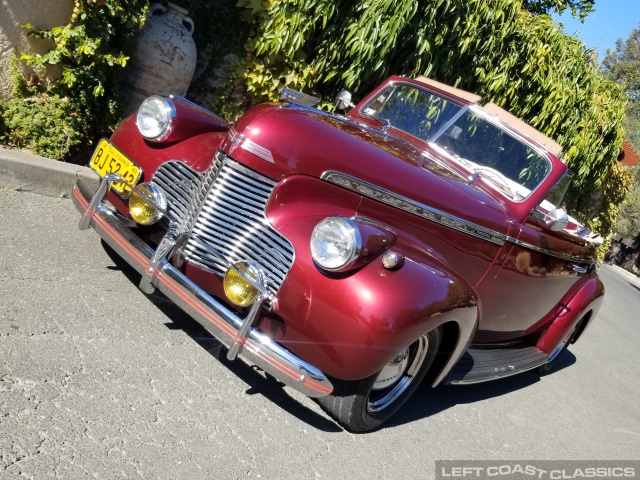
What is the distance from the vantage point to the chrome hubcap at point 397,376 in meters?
3.31

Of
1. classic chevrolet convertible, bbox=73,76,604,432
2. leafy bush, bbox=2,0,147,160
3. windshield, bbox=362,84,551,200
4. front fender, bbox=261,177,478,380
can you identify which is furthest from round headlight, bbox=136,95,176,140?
leafy bush, bbox=2,0,147,160

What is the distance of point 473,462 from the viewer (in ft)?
11.6

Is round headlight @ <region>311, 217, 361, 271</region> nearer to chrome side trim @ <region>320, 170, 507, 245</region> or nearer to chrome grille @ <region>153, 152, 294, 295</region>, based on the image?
chrome grille @ <region>153, 152, 294, 295</region>

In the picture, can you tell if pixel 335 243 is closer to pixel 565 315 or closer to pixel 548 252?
pixel 548 252

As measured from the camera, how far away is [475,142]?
4.35m

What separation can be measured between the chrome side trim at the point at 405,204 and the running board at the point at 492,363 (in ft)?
2.62

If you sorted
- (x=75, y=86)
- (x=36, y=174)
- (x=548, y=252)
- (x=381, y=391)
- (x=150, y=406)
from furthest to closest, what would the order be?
(x=75, y=86), (x=36, y=174), (x=548, y=252), (x=381, y=391), (x=150, y=406)

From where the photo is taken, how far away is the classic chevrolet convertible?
2.86 m

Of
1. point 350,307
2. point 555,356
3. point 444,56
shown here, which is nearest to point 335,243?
point 350,307

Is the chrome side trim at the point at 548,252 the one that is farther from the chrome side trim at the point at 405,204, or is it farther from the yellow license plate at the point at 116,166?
the yellow license plate at the point at 116,166

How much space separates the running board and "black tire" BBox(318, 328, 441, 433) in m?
0.32

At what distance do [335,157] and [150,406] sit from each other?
1447 mm

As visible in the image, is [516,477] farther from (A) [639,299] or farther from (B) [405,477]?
(A) [639,299]

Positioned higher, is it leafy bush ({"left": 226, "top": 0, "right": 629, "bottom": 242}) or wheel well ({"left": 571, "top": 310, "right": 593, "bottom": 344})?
leafy bush ({"left": 226, "top": 0, "right": 629, "bottom": 242})
